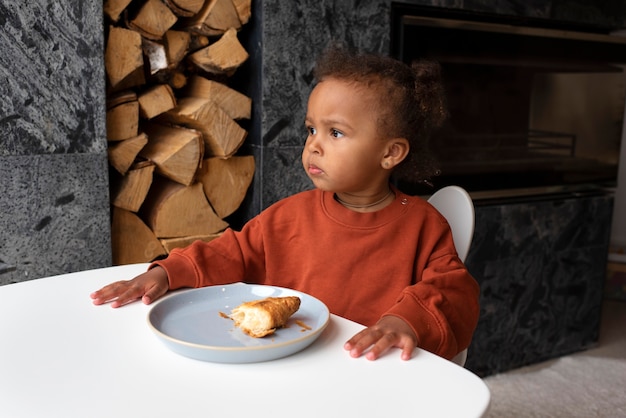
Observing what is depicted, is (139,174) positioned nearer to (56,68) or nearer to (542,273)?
(56,68)

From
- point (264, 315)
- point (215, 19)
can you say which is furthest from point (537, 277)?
point (264, 315)

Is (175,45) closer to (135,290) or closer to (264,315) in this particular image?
(135,290)

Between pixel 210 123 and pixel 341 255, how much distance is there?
737 millimetres

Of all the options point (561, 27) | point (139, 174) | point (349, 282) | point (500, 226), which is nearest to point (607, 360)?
point (500, 226)

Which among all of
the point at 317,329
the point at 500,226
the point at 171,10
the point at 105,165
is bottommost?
the point at 500,226

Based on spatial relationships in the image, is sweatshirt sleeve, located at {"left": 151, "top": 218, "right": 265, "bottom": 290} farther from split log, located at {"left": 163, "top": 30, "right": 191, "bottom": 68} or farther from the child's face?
split log, located at {"left": 163, "top": 30, "right": 191, "bottom": 68}

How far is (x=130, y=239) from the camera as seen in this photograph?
1.77 meters

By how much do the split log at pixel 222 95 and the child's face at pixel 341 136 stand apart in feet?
2.09

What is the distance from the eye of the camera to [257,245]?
1283 mm

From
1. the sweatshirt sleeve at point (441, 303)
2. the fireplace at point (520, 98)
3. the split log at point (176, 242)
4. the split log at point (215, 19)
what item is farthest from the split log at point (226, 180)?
the sweatshirt sleeve at point (441, 303)

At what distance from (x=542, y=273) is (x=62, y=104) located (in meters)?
1.93

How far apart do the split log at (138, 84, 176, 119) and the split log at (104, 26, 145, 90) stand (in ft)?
0.26

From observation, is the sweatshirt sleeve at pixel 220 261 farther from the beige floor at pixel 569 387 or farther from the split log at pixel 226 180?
the beige floor at pixel 569 387

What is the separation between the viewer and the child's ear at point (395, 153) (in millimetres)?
1267
